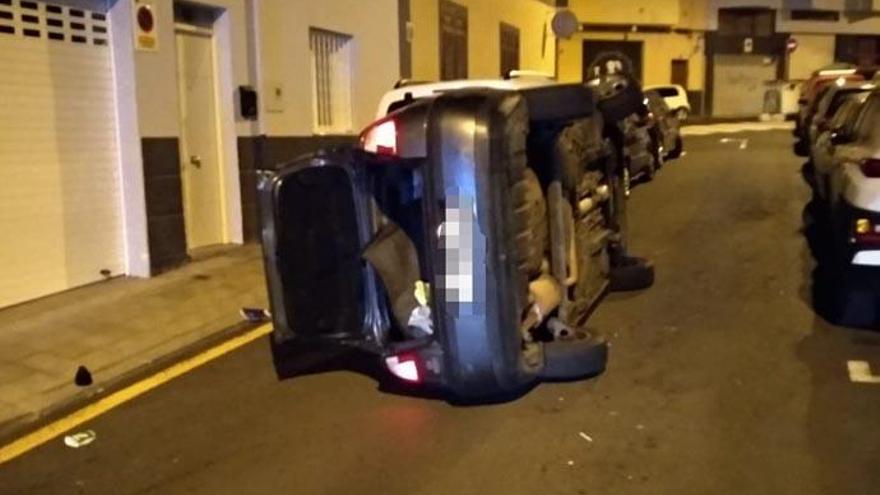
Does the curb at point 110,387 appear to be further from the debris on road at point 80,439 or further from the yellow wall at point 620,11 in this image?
the yellow wall at point 620,11

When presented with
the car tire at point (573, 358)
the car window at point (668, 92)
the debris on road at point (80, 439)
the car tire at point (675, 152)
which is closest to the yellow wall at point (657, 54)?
the car window at point (668, 92)

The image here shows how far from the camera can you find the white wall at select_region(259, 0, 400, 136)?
12008 mm

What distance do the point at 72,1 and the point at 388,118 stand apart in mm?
5104

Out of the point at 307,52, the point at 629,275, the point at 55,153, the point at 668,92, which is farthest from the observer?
the point at 668,92

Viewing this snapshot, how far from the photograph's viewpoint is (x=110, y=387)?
21.5 feet

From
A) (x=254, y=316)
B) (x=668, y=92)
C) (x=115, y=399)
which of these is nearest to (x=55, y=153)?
(x=254, y=316)

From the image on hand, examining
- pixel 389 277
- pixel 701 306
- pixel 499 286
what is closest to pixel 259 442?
pixel 389 277

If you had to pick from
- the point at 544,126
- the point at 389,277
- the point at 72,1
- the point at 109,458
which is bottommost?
the point at 109,458

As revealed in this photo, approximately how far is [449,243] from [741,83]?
40.8m

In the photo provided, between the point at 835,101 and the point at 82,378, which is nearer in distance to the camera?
the point at 82,378

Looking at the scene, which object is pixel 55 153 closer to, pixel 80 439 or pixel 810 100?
pixel 80 439

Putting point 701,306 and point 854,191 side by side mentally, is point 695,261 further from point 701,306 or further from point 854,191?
point 854,191

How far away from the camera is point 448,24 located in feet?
62.1

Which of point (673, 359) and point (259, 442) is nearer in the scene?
point (259, 442)
